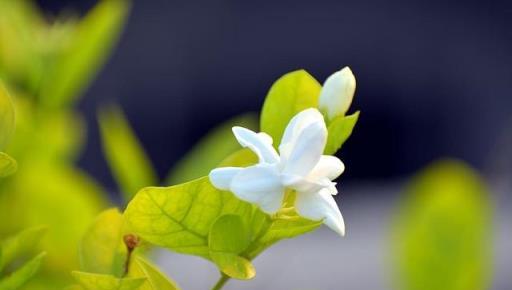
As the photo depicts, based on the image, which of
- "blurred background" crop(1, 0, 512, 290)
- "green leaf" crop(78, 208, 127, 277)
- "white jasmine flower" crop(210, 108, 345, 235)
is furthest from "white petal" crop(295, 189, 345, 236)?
"blurred background" crop(1, 0, 512, 290)

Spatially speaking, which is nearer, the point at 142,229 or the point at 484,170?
the point at 142,229

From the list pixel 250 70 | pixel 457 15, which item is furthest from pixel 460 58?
pixel 250 70

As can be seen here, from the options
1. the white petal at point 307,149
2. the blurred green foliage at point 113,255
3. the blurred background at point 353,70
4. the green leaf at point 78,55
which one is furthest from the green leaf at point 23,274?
the blurred background at point 353,70

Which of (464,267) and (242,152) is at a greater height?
(242,152)

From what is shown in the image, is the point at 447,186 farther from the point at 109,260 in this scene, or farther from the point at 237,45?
the point at 237,45

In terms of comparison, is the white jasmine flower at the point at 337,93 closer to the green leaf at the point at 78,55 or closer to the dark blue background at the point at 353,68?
the green leaf at the point at 78,55

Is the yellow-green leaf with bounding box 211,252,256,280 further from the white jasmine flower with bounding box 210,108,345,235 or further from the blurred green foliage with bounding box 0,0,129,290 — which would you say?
the blurred green foliage with bounding box 0,0,129,290
